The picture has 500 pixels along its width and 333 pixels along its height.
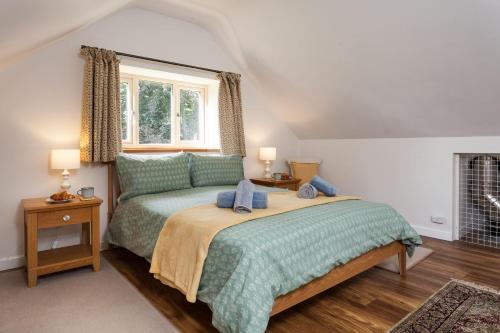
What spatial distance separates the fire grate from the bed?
1.40 meters

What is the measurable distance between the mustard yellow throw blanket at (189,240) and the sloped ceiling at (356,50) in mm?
1480

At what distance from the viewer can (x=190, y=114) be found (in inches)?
161

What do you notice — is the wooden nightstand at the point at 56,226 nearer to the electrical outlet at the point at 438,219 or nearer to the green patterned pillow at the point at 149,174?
the green patterned pillow at the point at 149,174

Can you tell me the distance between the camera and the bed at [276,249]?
1539 millimetres

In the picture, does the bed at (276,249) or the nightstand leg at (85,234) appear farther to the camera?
the nightstand leg at (85,234)

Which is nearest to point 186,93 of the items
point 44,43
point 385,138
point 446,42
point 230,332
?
point 44,43

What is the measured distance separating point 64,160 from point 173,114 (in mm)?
1487

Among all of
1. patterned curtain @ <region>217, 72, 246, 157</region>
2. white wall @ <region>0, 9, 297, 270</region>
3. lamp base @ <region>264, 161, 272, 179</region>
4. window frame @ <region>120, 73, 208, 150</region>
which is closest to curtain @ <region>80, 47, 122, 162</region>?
white wall @ <region>0, 9, 297, 270</region>

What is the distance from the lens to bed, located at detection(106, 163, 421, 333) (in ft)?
5.05

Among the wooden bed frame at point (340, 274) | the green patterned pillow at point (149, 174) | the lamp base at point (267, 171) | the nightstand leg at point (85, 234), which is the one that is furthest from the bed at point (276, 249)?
the lamp base at point (267, 171)

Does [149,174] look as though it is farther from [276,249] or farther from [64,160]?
[276,249]

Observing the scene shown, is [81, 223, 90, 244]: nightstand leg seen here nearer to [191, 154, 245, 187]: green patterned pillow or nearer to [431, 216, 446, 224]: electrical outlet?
[191, 154, 245, 187]: green patterned pillow

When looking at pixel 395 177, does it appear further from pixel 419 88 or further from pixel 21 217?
pixel 21 217

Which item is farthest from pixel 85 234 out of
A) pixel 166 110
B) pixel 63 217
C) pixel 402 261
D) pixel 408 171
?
pixel 408 171
